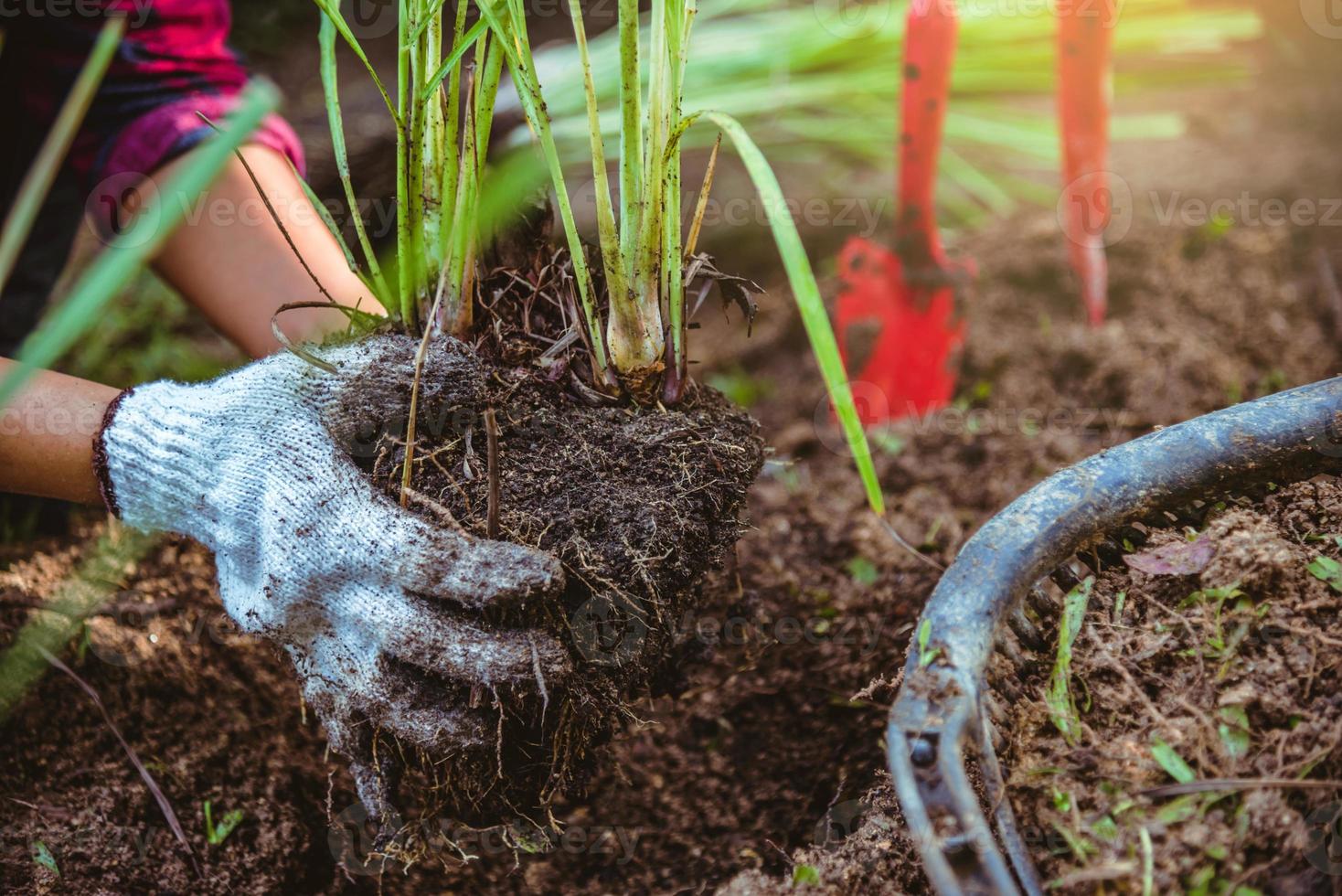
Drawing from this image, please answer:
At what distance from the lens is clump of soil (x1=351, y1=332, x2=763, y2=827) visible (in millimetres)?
831

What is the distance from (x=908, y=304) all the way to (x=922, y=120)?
1.16ft

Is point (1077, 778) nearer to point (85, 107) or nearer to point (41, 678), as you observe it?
point (41, 678)

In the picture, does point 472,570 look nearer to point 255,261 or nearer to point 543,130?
point 543,130

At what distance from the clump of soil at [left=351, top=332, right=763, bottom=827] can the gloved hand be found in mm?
24

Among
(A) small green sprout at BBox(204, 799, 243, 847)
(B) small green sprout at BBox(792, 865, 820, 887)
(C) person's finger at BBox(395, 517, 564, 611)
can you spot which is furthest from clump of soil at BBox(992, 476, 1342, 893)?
Result: (A) small green sprout at BBox(204, 799, 243, 847)

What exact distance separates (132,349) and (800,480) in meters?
1.62

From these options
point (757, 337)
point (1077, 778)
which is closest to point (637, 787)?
point (1077, 778)

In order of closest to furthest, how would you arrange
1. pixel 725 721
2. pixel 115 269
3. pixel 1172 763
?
pixel 115 269, pixel 1172 763, pixel 725 721

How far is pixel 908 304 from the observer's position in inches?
68.7

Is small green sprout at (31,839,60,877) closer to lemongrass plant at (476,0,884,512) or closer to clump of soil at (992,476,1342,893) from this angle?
lemongrass plant at (476,0,884,512)

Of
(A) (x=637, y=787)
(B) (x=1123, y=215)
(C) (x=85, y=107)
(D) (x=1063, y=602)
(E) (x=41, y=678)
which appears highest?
(C) (x=85, y=107)

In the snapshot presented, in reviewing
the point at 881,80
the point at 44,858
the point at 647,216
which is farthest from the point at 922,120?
the point at 44,858

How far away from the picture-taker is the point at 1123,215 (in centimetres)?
203

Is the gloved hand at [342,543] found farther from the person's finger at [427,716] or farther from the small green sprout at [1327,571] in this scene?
the small green sprout at [1327,571]
